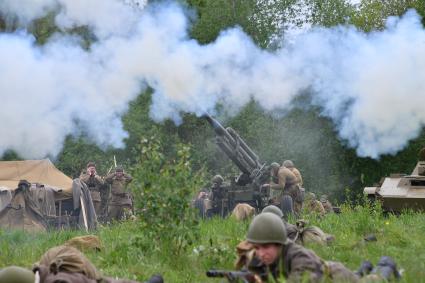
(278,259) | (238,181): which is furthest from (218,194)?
(278,259)

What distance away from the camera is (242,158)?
22562 millimetres

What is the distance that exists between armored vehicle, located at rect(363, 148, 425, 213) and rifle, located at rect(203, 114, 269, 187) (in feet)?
12.6

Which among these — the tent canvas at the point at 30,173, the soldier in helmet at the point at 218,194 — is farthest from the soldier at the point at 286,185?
the tent canvas at the point at 30,173

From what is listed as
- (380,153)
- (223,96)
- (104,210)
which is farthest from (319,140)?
(104,210)

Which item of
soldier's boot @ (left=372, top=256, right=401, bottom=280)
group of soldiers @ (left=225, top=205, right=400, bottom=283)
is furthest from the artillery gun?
group of soldiers @ (left=225, top=205, right=400, bottom=283)

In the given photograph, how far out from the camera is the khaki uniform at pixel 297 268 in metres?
7.98

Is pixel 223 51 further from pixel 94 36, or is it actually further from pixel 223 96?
pixel 94 36

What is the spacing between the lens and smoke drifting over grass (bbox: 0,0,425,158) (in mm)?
20797

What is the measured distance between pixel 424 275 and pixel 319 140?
22380mm

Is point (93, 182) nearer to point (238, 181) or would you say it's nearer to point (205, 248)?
point (238, 181)

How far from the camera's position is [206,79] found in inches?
879

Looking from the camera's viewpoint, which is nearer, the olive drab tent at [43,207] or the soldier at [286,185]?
the olive drab tent at [43,207]

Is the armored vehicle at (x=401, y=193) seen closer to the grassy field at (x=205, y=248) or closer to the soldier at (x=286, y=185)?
the soldier at (x=286, y=185)

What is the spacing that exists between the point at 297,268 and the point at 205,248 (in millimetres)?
3095
